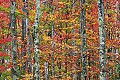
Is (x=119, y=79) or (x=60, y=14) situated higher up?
(x=60, y=14)

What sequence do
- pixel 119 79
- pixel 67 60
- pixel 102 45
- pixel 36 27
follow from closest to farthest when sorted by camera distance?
pixel 102 45 → pixel 36 27 → pixel 119 79 → pixel 67 60

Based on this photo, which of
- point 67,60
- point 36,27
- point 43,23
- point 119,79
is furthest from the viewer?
point 43,23

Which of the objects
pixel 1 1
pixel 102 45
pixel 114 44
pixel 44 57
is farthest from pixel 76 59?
pixel 102 45

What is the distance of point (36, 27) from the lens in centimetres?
1594

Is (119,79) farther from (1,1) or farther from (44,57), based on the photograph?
(1,1)

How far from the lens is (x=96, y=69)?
2503 centimetres

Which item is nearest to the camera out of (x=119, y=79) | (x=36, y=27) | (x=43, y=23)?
(x=36, y=27)

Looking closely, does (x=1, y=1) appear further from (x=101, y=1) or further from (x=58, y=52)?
(x=101, y=1)

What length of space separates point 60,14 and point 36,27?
11.9 meters

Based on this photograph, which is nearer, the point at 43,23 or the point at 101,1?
the point at 101,1

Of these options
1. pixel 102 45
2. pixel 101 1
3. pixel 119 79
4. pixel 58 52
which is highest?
pixel 101 1

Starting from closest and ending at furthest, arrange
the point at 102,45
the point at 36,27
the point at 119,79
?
1. the point at 102,45
2. the point at 36,27
3. the point at 119,79

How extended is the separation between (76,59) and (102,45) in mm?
12797

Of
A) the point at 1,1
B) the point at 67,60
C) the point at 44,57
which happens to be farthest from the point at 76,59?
the point at 1,1
